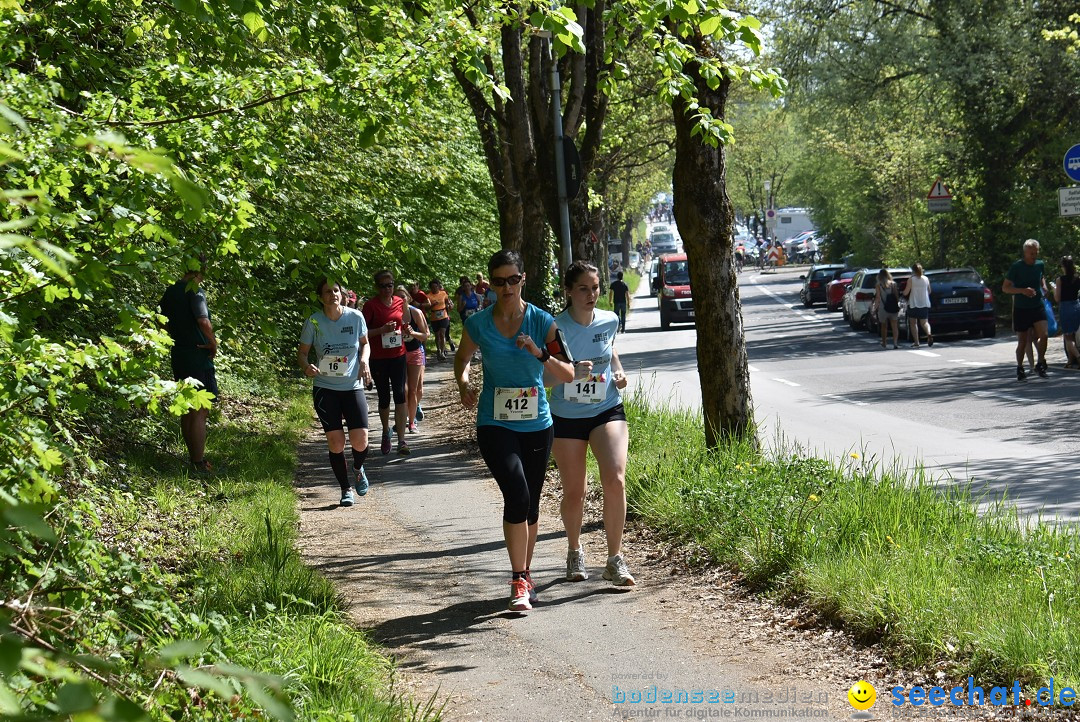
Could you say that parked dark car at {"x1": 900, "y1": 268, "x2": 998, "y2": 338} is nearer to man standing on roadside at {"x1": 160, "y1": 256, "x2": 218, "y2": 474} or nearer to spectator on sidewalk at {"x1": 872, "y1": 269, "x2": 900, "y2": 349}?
spectator on sidewalk at {"x1": 872, "y1": 269, "x2": 900, "y2": 349}

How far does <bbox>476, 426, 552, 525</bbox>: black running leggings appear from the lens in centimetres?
694

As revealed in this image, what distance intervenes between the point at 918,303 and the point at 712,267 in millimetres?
18310

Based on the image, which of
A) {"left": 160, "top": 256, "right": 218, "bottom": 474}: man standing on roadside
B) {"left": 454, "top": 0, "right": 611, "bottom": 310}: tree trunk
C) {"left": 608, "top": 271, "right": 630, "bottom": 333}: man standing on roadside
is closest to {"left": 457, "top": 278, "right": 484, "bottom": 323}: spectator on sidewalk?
{"left": 608, "top": 271, "right": 630, "bottom": 333}: man standing on roadside

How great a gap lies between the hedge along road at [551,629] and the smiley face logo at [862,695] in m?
0.06

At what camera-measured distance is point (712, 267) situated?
31.0 feet

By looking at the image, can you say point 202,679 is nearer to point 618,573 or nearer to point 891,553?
point 891,553

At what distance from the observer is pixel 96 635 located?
14.7ft

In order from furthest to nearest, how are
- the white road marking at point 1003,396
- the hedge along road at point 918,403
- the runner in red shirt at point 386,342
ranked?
the white road marking at point 1003,396 → the runner in red shirt at point 386,342 → the hedge along road at point 918,403

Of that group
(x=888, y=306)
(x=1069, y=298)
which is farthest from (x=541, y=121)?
(x=888, y=306)

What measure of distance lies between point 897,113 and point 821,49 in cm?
356

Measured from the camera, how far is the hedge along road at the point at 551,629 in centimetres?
536

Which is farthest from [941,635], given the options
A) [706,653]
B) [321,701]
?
[321,701]

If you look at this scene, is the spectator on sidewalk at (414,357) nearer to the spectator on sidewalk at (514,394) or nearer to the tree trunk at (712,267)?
the tree trunk at (712,267)

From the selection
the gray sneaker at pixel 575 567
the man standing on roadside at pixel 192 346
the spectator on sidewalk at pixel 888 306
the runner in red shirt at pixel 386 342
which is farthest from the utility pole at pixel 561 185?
the spectator on sidewalk at pixel 888 306
